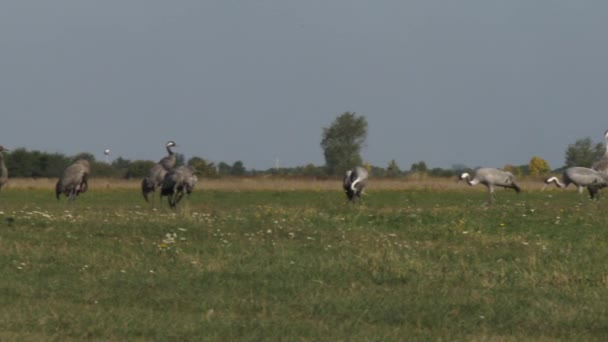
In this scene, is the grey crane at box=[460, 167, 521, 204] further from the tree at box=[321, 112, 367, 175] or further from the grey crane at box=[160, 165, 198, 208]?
the tree at box=[321, 112, 367, 175]

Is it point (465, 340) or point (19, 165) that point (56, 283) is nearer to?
point (465, 340)

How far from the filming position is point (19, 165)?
2798 inches

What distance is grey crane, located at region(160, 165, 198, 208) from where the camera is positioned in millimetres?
28344

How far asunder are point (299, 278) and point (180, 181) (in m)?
16.3

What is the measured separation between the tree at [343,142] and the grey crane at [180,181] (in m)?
62.4

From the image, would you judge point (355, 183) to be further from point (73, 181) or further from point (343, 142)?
point (343, 142)

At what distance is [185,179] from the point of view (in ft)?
93.0

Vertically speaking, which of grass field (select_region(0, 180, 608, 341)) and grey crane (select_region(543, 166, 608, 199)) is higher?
grey crane (select_region(543, 166, 608, 199))

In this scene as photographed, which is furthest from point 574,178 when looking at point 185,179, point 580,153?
point 580,153

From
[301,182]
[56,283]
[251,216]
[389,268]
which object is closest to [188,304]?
[56,283]

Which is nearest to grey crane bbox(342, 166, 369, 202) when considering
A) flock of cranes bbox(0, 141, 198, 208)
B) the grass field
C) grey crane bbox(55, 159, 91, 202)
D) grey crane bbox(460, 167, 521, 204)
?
grey crane bbox(460, 167, 521, 204)

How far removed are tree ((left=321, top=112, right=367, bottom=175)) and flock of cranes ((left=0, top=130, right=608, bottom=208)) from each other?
5551 centimetres

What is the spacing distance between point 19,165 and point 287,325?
2527 inches

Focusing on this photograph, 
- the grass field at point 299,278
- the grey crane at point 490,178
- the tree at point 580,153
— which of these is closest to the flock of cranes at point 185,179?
the grey crane at point 490,178
